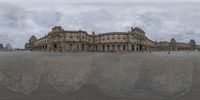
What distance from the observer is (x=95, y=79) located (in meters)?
14.5

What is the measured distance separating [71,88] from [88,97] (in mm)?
1447

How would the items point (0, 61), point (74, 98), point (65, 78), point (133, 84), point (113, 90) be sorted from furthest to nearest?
point (0, 61) → point (65, 78) → point (133, 84) → point (113, 90) → point (74, 98)

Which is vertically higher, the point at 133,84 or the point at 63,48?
the point at 63,48

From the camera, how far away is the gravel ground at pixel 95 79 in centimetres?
1248

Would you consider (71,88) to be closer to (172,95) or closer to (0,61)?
(172,95)

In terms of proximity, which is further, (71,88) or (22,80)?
(22,80)

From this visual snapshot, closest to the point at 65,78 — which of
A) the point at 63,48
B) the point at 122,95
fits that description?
the point at 122,95

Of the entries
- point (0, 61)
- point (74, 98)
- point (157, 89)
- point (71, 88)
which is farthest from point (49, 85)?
point (0, 61)

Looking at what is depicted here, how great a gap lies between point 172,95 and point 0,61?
1183 centimetres

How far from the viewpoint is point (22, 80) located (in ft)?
48.2

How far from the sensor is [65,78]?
15008mm

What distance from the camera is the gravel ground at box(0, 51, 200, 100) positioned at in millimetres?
12477

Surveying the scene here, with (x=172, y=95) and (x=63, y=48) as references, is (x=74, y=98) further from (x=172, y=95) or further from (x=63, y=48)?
(x=63, y=48)

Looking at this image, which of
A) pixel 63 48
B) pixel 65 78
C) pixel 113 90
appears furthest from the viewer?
pixel 63 48
